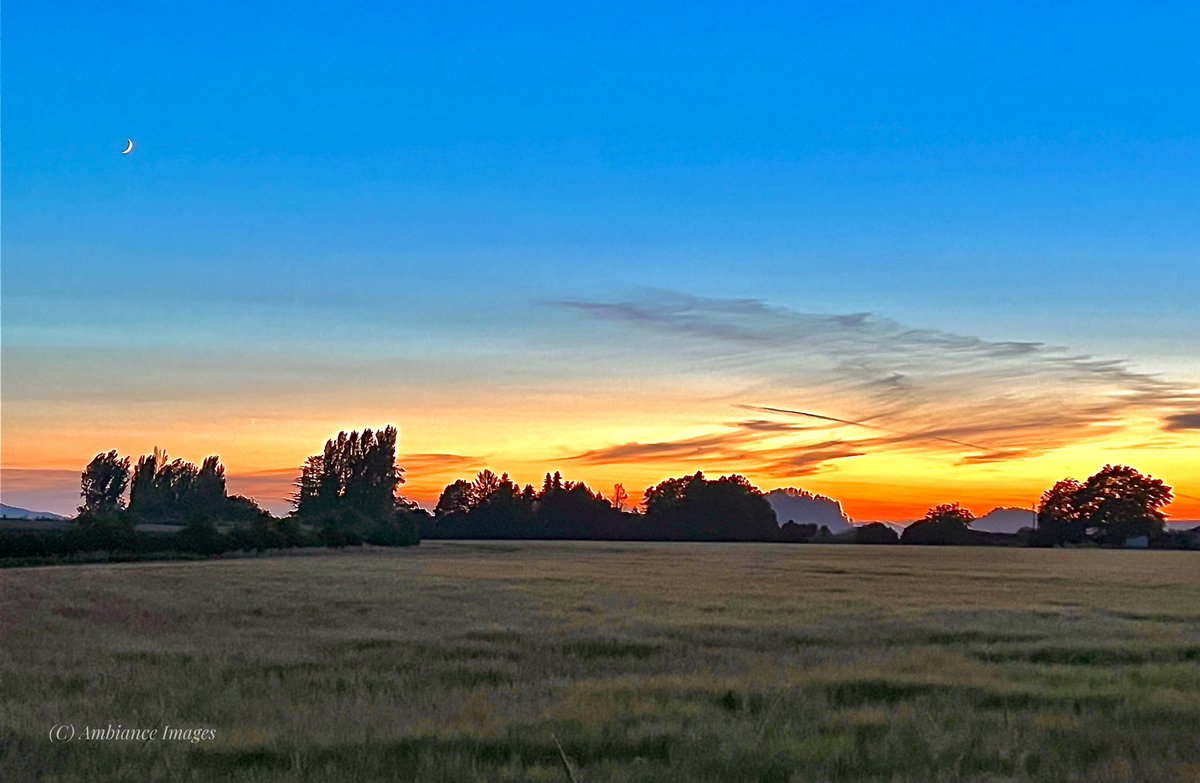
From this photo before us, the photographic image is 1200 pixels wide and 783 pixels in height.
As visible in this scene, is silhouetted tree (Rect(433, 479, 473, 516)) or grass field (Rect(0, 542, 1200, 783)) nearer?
grass field (Rect(0, 542, 1200, 783))

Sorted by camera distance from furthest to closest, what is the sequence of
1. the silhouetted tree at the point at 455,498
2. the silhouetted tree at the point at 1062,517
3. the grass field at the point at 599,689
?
1. the silhouetted tree at the point at 455,498
2. the silhouetted tree at the point at 1062,517
3. the grass field at the point at 599,689

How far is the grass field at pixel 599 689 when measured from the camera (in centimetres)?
991

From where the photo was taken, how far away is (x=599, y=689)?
45.6 feet

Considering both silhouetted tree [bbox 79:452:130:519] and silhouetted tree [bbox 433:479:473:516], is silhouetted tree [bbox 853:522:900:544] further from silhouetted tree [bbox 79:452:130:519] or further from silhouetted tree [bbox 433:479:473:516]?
silhouetted tree [bbox 79:452:130:519]

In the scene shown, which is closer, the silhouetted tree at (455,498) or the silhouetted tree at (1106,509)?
the silhouetted tree at (1106,509)

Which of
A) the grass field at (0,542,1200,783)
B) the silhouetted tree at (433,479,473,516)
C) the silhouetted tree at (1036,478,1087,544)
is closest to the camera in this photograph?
the grass field at (0,542,1200,783)

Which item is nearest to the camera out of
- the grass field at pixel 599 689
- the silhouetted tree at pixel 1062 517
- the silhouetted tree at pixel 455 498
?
the grass field at pixel 599 689

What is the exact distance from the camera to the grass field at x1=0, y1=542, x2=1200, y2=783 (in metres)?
9.91

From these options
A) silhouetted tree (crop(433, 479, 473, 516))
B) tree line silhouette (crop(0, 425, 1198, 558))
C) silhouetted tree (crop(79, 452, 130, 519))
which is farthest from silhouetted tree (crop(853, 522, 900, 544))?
silhouetted tree (crop(79, 452, 130, 519))

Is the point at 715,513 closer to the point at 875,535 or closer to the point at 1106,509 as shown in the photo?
the point at 875,535

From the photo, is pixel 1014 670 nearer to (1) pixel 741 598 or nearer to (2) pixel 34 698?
(2) pixel 34 698

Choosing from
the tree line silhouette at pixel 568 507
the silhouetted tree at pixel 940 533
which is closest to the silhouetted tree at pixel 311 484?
the tree line silhouette at pixel 568 507

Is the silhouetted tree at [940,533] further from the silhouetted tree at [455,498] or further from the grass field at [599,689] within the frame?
the grass field at [599,689]

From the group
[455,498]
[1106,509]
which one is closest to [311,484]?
[455,498]
